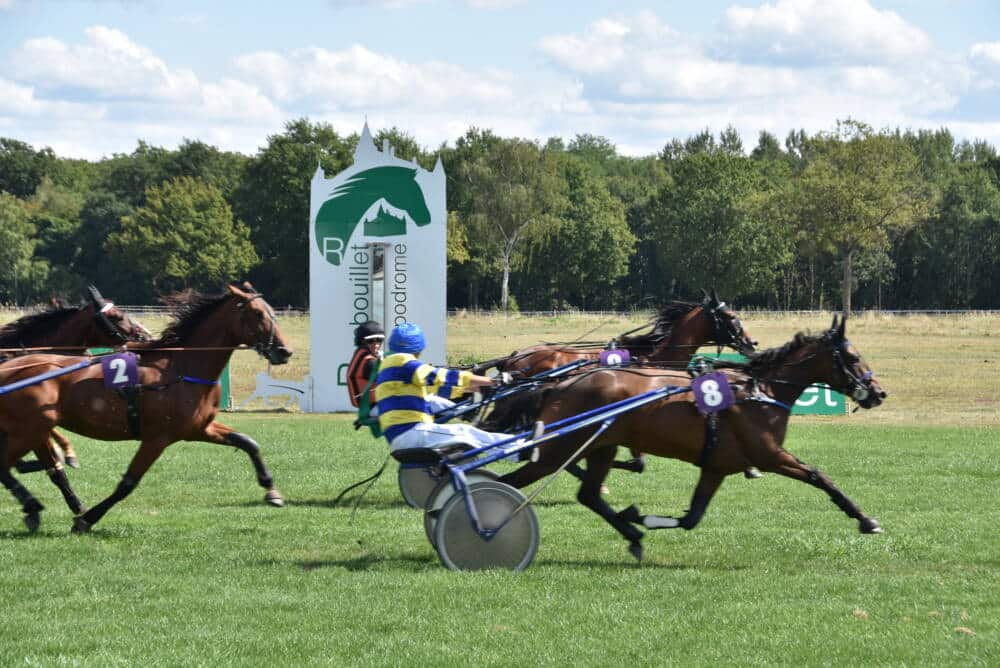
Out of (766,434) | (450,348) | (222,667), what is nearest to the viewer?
(222,667)

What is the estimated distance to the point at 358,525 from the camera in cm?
1006

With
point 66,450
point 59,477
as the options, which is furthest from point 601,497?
point 66,450

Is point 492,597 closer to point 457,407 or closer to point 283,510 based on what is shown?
point 457,407

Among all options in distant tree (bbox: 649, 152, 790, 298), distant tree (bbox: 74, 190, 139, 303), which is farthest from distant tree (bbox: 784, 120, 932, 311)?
distant tree (bbox: 74, 190, 139, 303)

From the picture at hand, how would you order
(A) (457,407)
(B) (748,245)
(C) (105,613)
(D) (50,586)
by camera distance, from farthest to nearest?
(B) (748,245), (A) (457,407), (D) (50,586), (C) (105,613)

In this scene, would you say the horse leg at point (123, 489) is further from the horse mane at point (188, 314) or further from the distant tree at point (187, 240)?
the distant tree at point (187, 240)

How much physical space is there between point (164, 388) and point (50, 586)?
2568 millimetres

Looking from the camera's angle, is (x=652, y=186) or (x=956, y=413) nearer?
(x=956, y=413)

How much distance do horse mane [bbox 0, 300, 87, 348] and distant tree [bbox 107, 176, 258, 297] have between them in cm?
4923

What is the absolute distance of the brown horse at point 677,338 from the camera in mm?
13016

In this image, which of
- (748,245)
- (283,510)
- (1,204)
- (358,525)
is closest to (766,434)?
(358,525)

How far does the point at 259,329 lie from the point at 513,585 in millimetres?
3826

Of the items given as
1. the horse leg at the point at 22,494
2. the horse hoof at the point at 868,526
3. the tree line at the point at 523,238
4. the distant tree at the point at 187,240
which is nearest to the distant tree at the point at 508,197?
the tree line at the point at 523,238

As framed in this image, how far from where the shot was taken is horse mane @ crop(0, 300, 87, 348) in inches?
481
